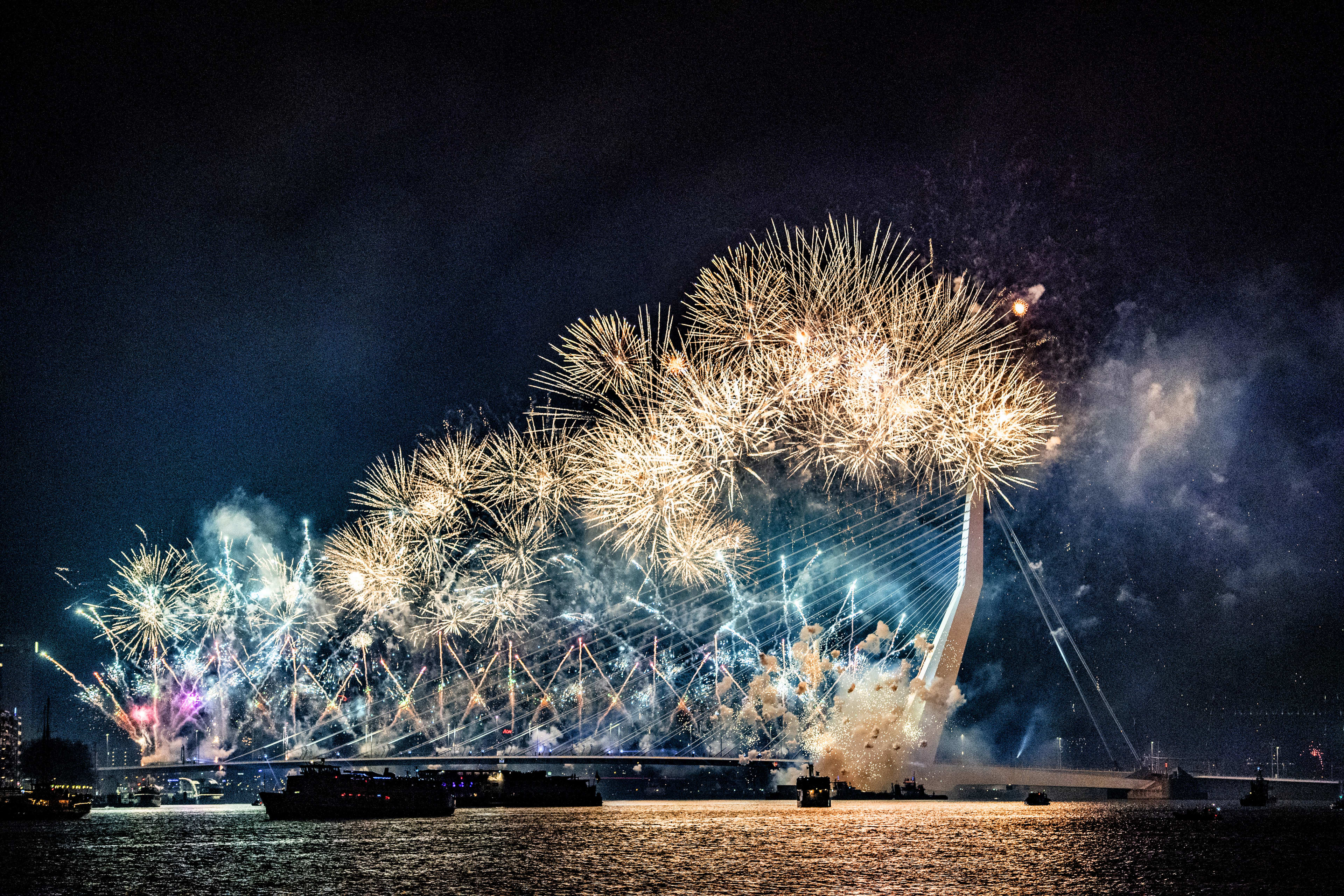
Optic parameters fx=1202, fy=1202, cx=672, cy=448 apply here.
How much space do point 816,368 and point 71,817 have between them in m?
75.4

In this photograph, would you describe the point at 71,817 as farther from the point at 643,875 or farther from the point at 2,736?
the point at 643,875

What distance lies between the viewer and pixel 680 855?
50.9 m

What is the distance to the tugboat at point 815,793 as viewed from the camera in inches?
3452

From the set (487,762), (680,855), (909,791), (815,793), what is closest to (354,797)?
(487,762)

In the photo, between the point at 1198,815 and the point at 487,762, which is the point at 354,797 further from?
the point at 1198,815

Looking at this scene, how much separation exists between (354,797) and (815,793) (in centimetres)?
3274

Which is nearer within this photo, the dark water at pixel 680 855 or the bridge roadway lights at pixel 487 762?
the dark water at pixel 680 855

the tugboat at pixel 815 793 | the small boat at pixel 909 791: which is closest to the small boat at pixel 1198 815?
the small boat at pixel 909 791

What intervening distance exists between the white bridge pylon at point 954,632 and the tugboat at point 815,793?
13012 millimetres

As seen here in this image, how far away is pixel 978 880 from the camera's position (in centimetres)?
4238

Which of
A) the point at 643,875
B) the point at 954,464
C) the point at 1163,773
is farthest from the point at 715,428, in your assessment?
the point at 1163,773

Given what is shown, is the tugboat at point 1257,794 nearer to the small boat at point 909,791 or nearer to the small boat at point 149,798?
the small boat at point 909,791

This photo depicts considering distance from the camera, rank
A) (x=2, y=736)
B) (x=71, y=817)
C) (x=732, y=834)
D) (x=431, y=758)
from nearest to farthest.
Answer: (x=732, y=834) → (x=71, y=817) → (x=431, y=758) → (x=2, y=736)

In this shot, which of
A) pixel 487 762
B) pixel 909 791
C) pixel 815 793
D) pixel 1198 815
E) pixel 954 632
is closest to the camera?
pixel 954 632
